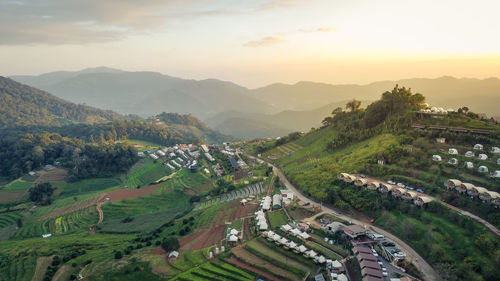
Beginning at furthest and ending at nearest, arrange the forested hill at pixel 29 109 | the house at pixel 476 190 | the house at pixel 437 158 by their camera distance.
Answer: the forested hill at pixel 29 109 → the house at pixel 437 158 → the house at pixel 476 190

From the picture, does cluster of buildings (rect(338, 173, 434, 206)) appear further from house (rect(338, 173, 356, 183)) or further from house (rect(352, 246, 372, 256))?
house (rect(352, 246, 372, 256))

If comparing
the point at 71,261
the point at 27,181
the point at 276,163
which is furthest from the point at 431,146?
the point at 27,181

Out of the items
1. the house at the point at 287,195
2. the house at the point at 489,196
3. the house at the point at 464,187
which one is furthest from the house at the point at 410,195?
the house at the point at 287,195

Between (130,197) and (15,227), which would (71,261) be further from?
(15,227)

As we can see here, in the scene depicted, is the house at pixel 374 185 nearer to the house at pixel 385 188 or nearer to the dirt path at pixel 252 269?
the house at pixel 385 188

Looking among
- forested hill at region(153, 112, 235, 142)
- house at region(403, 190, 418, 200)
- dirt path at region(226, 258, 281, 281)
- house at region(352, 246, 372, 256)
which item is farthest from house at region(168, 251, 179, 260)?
forested hill at region(153, 112, 235, 142)

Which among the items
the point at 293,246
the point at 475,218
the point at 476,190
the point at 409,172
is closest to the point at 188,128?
the point at 409,172
